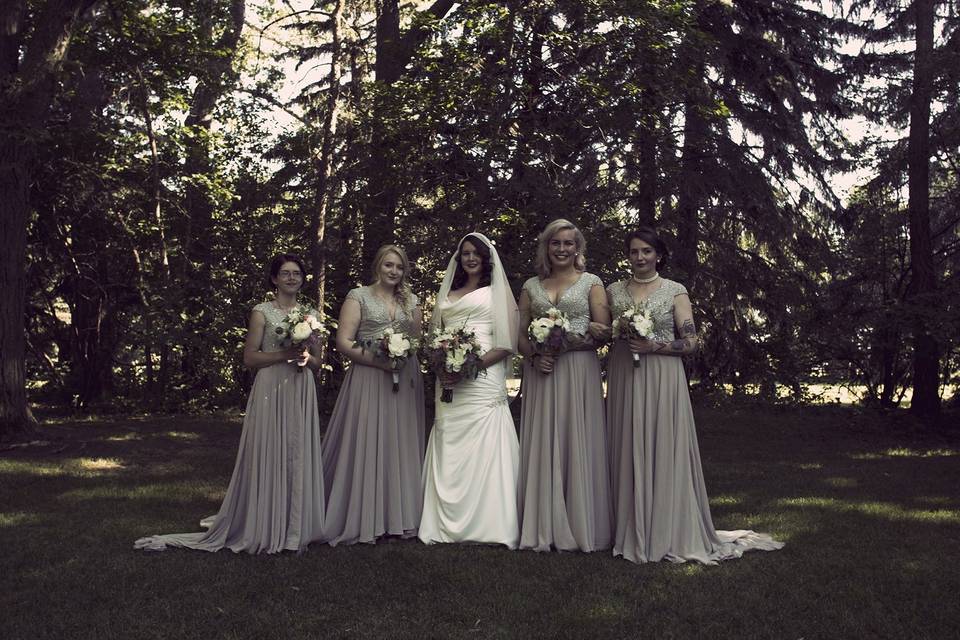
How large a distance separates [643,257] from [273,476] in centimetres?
316

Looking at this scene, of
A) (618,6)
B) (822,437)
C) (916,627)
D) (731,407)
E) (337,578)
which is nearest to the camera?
(916,627)

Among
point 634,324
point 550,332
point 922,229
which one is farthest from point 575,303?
point 922,229

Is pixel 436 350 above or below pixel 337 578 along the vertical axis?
above

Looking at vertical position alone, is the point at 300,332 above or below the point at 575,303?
below

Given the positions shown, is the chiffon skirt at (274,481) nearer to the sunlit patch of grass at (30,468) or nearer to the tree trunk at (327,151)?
the sunlit patch of grass at (30,468)

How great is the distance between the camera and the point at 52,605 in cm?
490

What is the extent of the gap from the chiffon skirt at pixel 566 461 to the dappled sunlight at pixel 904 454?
22.2ft

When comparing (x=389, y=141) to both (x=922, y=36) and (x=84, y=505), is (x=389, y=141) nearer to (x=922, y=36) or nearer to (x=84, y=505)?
(x=84, y=505)

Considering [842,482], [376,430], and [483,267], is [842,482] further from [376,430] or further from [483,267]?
[376,430]

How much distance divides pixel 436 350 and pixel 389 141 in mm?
6231

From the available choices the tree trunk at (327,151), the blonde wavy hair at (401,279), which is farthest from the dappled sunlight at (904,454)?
the tree trunk at (327,151)

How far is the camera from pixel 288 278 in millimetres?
6449

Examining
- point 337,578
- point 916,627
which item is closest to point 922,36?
point 916,627

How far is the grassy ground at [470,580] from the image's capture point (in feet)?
15.1
